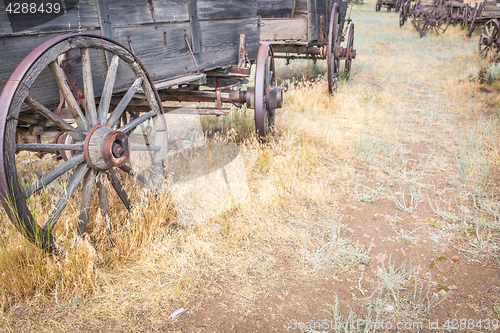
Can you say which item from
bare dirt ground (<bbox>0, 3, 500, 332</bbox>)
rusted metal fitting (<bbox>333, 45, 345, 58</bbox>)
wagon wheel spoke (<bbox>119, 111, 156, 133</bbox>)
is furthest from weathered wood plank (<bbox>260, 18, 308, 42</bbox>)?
wagon wheel spoke (<bbox>119, 111, 156, 133</bbox>)

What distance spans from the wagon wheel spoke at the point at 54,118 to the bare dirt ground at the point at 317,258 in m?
0.74

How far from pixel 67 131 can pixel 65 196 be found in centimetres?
41

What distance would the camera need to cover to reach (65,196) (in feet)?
6.96

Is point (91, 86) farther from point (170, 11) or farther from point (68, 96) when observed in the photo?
point (170, 11)

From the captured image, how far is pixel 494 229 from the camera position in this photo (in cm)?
301

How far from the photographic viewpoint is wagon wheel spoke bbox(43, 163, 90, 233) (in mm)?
2050

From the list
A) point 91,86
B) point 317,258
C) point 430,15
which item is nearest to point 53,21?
point 91,86

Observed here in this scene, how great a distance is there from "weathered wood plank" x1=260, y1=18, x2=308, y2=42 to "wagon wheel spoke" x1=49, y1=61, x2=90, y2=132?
4639 millimetres

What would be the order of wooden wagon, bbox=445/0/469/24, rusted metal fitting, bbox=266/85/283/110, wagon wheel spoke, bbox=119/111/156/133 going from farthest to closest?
wooden wagon, bbox=445/0/469/24 → rusted metal fitting, bbox=266/85/283/110 → wagon wheel spoke, bbox=119/111/156/133

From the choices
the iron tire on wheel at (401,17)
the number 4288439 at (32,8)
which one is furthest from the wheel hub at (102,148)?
the iron tire on wheel at (401,17)

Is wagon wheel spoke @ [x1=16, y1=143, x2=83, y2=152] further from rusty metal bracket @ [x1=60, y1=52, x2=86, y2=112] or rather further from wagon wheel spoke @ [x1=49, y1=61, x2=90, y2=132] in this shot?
rusty metal bracket @ [x1=60, y1=52, x2=86, y2=112]

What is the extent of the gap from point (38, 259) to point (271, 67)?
3.59 metres

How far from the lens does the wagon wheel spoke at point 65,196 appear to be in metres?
2.05

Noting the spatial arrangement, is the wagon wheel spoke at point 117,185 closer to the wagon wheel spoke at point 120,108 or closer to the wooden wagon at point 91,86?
the wooden wagon at point 91,86
